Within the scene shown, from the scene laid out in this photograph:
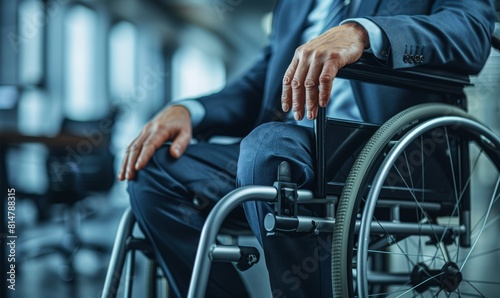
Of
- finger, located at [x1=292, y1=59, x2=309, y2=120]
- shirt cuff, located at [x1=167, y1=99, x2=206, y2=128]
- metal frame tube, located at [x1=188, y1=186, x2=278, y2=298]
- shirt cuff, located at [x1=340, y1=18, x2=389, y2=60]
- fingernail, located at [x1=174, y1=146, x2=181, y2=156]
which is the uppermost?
shirt cuff, located at [x1=340, y1=18, x2=389, y2=60]

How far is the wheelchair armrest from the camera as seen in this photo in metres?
0.93

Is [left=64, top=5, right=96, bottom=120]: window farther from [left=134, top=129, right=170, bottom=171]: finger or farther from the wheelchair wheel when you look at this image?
the wheelchair wheel

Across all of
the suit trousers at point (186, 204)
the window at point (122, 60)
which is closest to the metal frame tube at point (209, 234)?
the suit trousers at point (186, 204)

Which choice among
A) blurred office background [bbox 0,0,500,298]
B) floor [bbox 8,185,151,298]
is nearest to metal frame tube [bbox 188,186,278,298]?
floor [bbox 8,185,151,298]

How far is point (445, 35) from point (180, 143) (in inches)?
20.7

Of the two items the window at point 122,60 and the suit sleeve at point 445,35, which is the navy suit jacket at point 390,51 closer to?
the suit sleeve at point 445,35

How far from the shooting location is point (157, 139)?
1.18 metres

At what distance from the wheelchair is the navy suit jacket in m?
0.05

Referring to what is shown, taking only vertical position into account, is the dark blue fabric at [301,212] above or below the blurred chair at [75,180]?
above

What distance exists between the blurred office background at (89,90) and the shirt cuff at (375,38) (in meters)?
0.99

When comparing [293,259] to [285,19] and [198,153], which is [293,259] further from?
[285,19]

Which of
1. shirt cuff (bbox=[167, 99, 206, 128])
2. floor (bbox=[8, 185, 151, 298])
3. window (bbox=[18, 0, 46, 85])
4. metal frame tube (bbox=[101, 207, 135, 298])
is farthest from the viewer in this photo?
window (bbox=[18, 0, 46, 85])

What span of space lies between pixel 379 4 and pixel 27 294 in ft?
6.32

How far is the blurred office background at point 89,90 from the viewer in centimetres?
341
